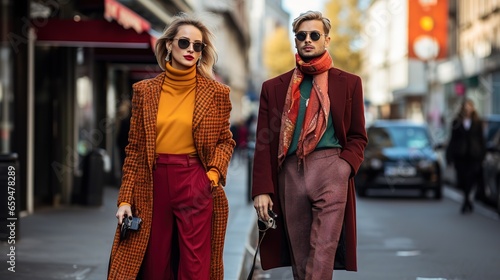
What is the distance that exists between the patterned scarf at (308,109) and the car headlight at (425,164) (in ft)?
43.2

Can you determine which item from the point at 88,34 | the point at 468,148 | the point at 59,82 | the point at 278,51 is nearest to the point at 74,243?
the point at 88,34

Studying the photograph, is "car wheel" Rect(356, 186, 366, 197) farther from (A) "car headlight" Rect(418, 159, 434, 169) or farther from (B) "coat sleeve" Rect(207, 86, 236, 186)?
(B) "coat sleeve" Rect(207, 86, 236, 186)

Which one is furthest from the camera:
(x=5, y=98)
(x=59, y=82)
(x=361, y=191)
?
(x=361, y=191)

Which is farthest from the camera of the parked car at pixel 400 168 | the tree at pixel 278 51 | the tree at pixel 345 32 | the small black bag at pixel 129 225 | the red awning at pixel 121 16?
the tree at pixel 278 51

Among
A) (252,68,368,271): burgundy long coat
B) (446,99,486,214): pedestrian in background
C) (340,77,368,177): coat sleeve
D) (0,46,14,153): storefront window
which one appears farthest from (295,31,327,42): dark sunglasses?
(446,99,486,214): pedestrian in background

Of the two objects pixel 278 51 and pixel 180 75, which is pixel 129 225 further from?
pixel 278 51

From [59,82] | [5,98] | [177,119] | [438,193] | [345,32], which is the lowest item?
[438,193]

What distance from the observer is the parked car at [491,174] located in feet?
48.8

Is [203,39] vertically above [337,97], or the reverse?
[203,39]

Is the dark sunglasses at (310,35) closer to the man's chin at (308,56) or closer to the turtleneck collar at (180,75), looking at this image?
the man's chin at (308,56)

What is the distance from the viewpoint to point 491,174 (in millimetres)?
15250

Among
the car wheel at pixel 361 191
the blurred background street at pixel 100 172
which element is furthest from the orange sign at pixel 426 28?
the car wheel at pixel 361 191

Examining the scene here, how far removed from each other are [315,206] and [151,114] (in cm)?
102

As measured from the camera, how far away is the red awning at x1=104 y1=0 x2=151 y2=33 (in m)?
12.1
